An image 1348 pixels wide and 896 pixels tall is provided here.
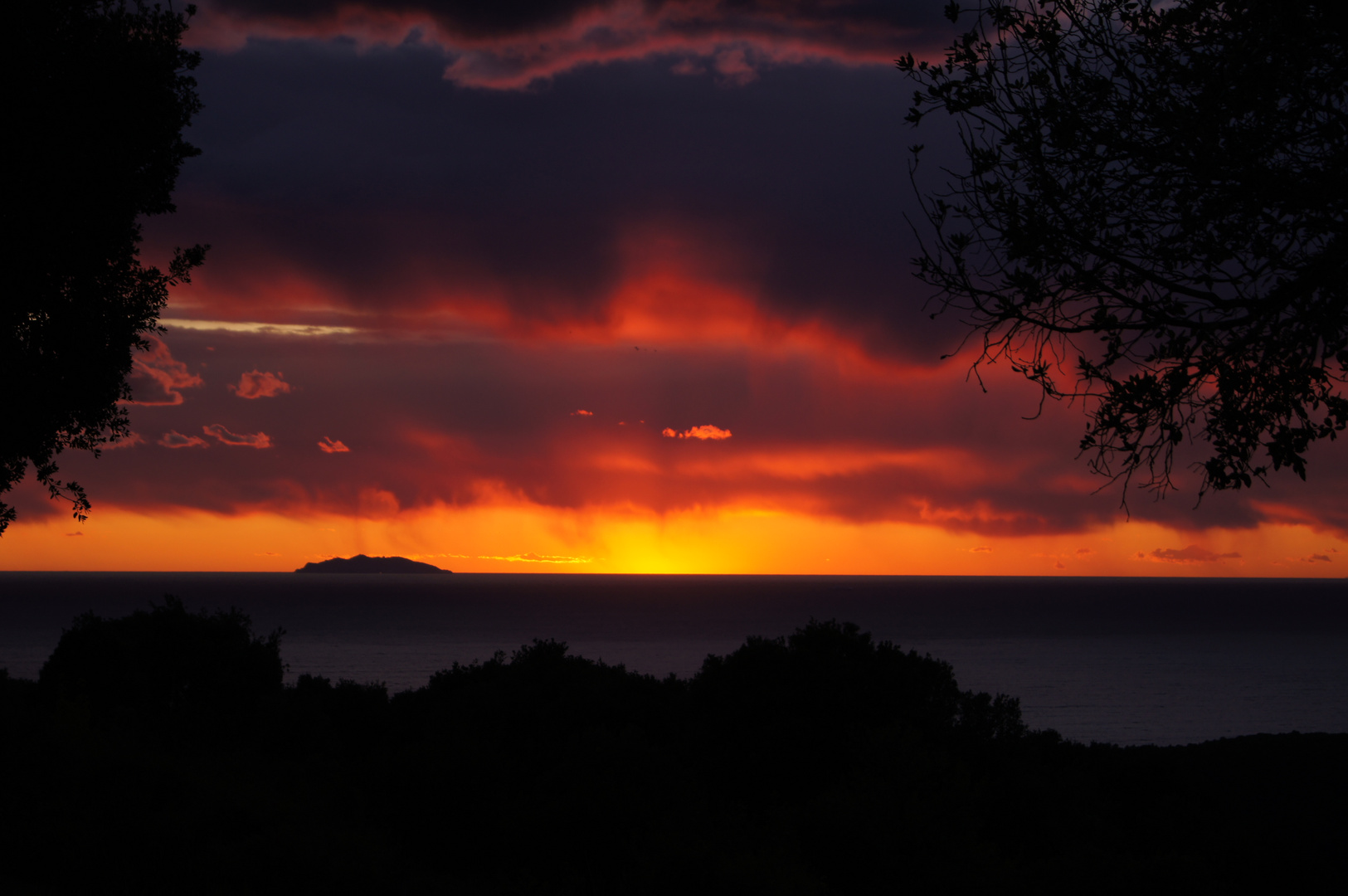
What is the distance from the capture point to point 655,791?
18.4 meters

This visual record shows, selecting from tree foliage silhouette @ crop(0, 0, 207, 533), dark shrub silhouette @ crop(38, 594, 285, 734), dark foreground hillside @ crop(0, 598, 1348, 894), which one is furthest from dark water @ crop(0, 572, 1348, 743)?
tree foliage silhouette @ crop(0, 0, 207, 533)

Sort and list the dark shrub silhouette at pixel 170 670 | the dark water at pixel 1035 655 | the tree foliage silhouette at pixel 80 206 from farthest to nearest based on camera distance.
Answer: the dark water at pixel 1035 655 < the dark shrub silhouette at pixel 170 670 < the tree foliage silhouette at pixel 80 206

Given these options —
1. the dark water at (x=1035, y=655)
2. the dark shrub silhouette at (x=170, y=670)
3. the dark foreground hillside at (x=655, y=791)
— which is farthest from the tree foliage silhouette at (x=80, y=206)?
the dark water at (x=1035, y=655)

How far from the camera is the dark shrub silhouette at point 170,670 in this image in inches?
1229

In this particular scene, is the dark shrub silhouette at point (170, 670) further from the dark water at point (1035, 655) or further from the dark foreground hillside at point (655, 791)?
the dark water at point (1035, 655)

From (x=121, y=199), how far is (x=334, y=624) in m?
168

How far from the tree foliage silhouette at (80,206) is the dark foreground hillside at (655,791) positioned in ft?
20.3

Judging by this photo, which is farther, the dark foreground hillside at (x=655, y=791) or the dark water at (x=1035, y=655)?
the dark water at (x=1035, y=655)

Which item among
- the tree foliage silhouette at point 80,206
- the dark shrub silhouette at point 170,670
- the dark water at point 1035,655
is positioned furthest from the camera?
the dark water at point 1035,655

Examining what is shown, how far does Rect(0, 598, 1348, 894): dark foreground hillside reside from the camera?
46.2 ft

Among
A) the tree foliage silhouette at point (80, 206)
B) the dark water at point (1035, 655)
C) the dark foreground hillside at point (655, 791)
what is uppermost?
the tree foliage silhouette at point (80, 206)

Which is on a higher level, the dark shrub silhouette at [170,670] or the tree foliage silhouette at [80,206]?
the tree foliage silhouette at [80,206]

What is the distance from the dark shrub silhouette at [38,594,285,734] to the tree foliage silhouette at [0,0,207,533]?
17.5 metres

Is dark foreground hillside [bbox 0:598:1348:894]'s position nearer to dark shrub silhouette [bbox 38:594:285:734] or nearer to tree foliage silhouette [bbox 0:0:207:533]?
dark shrub silhouette [bbox 38:594:285:734]
